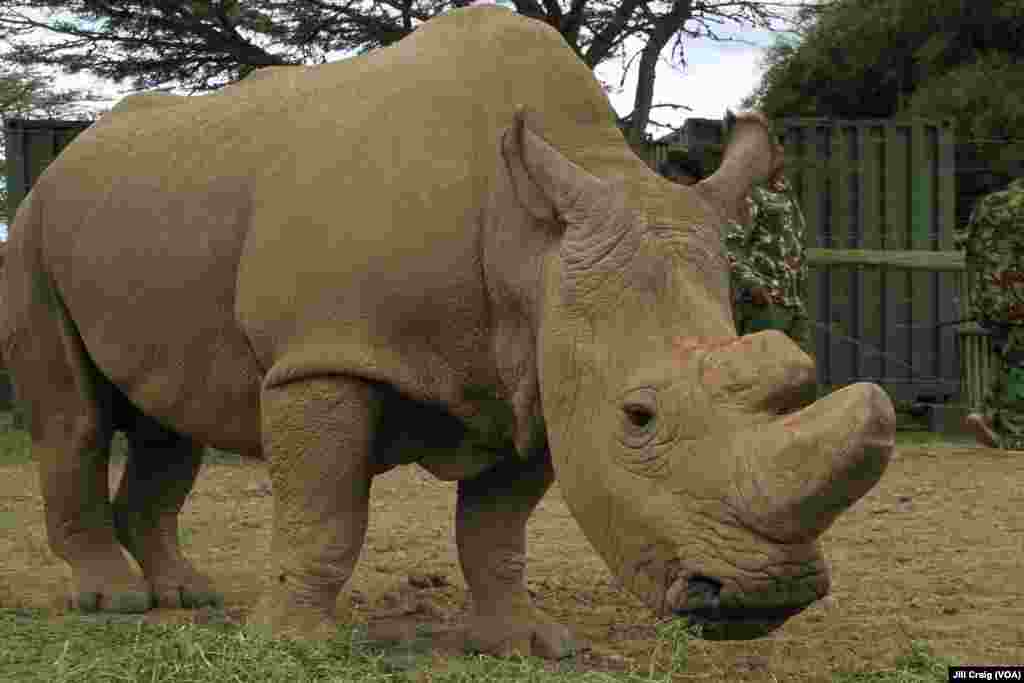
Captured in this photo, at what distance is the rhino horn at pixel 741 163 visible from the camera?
14.5 feet

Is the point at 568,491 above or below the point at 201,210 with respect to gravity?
below

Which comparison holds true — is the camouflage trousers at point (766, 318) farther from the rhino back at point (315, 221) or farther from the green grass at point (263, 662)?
the green grass at point (263, 662)

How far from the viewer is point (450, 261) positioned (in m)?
4.37

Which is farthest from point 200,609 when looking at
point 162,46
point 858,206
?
point 858,206

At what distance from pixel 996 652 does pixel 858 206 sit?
27.2ft

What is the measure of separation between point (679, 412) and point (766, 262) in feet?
17.9

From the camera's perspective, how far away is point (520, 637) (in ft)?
16.0

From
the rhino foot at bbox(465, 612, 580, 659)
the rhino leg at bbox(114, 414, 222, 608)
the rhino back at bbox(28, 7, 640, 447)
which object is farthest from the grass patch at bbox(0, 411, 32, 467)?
the rhino foot at bbox(465, 612, 580, 659)

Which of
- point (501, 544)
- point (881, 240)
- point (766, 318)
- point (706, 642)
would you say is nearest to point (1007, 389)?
point (766, 318)

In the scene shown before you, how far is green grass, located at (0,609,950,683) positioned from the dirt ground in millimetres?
408

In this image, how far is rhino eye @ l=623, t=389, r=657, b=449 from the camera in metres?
3.75

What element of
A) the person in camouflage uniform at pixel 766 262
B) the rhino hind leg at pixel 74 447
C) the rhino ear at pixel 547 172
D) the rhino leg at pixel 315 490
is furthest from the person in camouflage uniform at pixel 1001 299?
the rhino leg at pixel 315 490

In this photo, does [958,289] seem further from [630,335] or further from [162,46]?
[630,335]

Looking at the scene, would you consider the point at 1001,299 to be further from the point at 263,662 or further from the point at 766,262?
Answer: the point at 263,662
